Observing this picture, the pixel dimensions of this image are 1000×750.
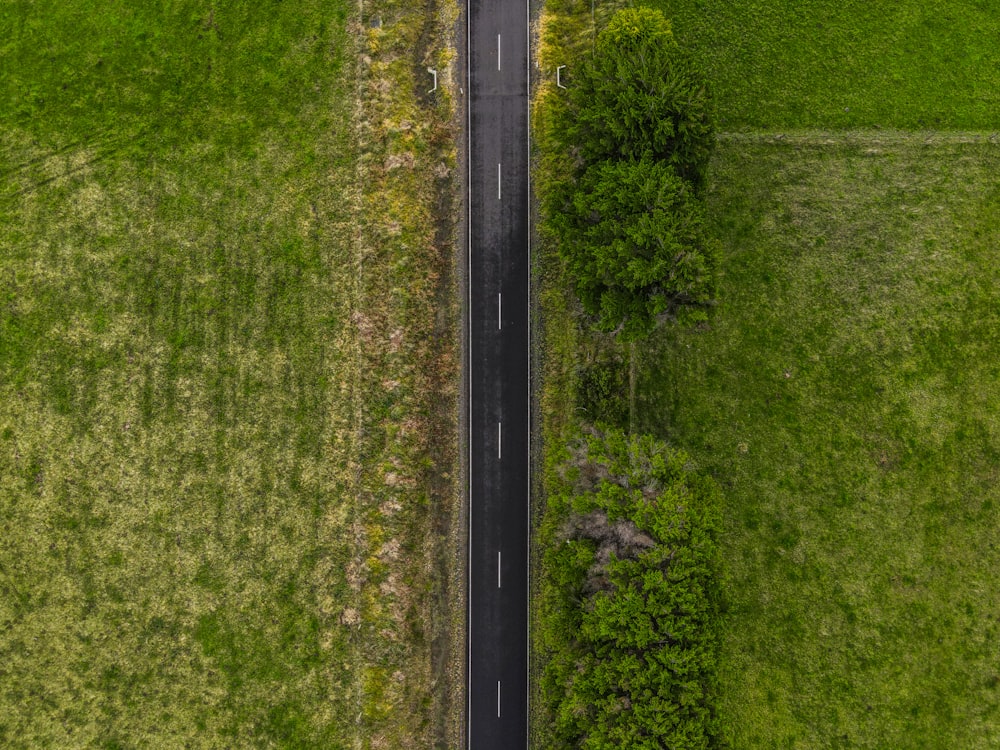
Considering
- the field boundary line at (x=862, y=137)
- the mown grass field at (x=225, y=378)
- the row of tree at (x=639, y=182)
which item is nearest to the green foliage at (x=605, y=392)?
the row of tree at (x=639, y=182)

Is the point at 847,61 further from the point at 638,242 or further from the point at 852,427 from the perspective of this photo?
the point at 852,427

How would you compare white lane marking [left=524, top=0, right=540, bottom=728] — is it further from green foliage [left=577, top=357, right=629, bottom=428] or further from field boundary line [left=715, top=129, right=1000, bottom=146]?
field boundary line [left=715, top=129, right=1000, bottom=146]

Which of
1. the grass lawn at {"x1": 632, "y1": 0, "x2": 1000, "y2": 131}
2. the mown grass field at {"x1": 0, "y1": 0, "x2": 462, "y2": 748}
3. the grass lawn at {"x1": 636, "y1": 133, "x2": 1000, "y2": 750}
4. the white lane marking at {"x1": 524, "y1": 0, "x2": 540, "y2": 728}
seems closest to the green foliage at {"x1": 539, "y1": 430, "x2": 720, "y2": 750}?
the white lane marking at {"x1": 524, "y1": 0, "x2": 540, "y2": 728}

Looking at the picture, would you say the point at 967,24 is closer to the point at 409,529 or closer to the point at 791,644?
the point at 791,644

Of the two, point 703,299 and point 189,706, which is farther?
point 189,706

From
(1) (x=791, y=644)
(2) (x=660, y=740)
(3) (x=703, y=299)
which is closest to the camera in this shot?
(2) (x=660, y=740)

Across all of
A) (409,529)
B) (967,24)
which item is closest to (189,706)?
(409,529)

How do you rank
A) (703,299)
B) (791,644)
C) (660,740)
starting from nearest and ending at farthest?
(660,740), (703,299), (791,644)

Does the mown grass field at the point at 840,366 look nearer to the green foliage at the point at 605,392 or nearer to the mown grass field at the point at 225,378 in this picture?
the green foliage at the point at 605,392
